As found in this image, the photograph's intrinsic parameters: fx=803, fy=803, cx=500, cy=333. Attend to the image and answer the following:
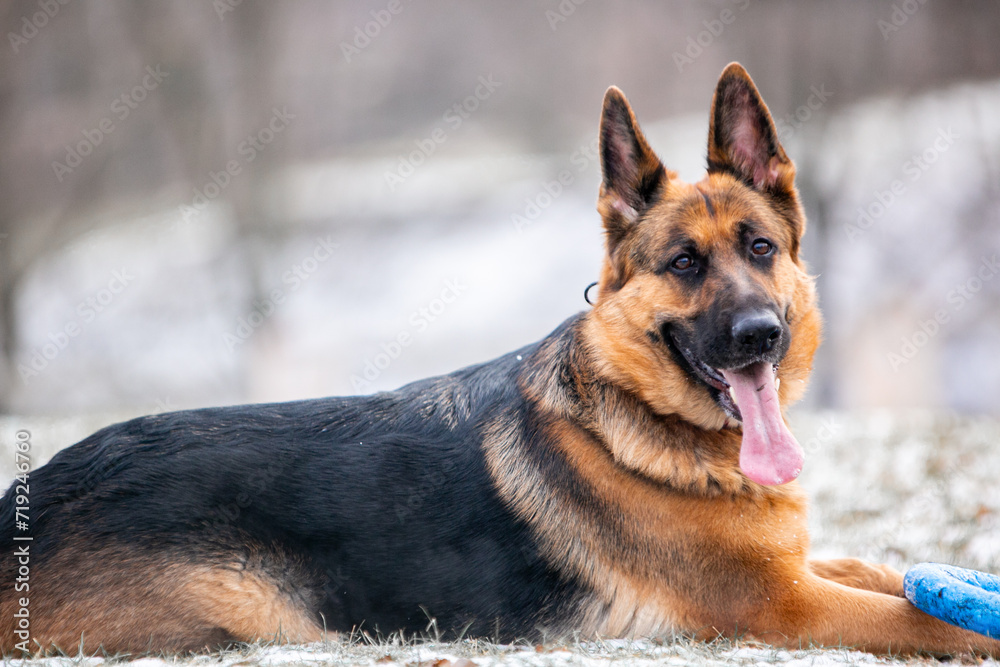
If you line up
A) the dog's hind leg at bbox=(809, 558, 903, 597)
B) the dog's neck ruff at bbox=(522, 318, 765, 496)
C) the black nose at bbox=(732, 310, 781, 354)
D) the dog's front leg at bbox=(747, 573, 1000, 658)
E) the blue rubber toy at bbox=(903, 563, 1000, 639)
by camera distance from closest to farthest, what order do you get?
the blue rubber toy at bbox=(903, 563, 1000, 639) → the dog's front leg at bbox=(747, 573, 1000, 658) → the black nose at bbox=(732, 310, 781, 354) → the dog's neck ruff at bbox=(522, 318, 765, 496) → the dog's hind leg at bbox=(809, 558, 903, 597)

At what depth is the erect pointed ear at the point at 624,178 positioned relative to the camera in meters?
3.99

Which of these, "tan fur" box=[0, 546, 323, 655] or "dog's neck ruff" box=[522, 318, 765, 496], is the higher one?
"dog's neck ruff" box=[522, 318, 765, 496]

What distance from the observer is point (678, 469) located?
360cm

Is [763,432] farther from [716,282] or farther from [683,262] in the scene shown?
[683,262]

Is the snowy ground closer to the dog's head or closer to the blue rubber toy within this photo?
the blue rubber toy

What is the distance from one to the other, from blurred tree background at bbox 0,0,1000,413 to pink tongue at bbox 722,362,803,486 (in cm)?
Answer: 1286

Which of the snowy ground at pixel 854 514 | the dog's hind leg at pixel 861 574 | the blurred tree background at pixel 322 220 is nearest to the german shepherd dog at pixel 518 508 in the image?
the snowy ground at pixel 854 514

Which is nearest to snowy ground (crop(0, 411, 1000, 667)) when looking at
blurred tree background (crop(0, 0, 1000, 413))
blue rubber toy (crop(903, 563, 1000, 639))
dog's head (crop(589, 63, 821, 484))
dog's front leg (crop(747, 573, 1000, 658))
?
dog's front leg (crop(747, 573, 1000, 658))

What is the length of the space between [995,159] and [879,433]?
10942 mm

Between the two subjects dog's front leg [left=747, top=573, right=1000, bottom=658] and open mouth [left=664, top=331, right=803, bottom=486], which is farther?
open mouth [left=664, top=331, right=803, bottom=486]

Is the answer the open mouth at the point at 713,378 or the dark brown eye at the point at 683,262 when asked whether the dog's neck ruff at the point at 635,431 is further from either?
the dark brown eye at the point at 683,262

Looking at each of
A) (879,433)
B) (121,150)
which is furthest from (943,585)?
(121,150)

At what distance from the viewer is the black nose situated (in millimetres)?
3445

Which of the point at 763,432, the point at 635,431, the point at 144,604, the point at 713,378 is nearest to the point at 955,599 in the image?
the point at 763,432
